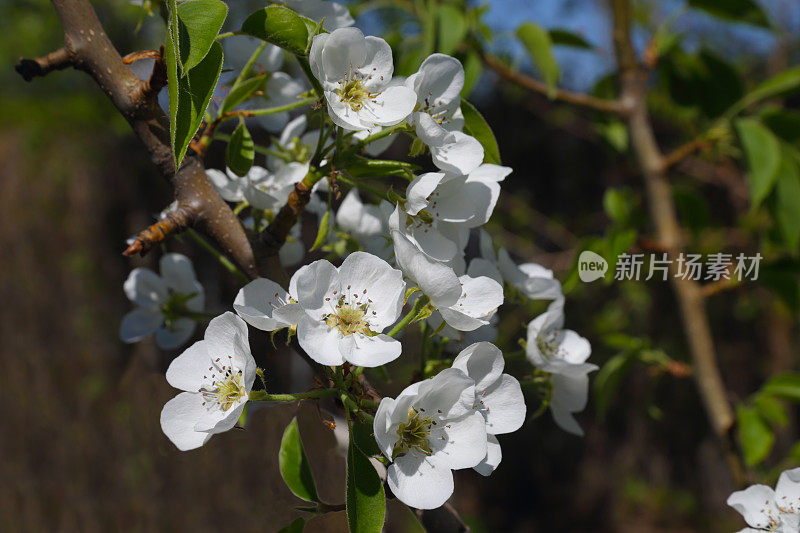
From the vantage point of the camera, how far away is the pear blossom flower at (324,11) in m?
0.60

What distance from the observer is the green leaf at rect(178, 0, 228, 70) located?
45 centimetres

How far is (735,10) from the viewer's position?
1.28 metres

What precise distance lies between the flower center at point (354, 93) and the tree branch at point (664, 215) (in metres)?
0.94

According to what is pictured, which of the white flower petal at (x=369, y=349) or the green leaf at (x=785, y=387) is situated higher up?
the white flower petal at (x=369, y=349)

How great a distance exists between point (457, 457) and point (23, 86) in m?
4.41

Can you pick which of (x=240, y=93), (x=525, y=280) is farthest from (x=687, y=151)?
(x=240, y=93)

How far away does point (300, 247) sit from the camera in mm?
757

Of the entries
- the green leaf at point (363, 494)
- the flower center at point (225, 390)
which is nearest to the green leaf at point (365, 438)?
the green leaf at point (363, 494)

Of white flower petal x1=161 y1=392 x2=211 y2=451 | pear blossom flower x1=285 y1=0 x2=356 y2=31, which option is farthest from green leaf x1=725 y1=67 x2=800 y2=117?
white flower petal x1=161 y1=392 x2=211 y2=451

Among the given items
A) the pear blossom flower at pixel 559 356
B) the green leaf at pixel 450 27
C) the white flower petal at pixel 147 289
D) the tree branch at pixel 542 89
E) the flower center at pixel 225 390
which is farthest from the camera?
the tree branch at pixel 542 89

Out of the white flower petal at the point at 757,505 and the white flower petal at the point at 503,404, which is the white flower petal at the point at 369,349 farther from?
the white flower petal at the point at 757,505

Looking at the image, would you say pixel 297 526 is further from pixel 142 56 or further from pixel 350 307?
pixel 142 56

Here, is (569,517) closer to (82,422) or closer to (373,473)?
(82,422)

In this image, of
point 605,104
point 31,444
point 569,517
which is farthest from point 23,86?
point 569,517
